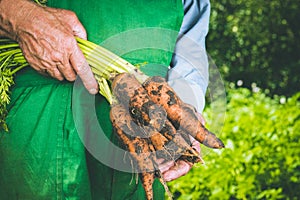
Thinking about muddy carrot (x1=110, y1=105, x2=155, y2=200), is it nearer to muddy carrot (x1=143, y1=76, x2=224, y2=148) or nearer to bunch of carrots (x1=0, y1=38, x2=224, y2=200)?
bunch of carrots (x1=0, y1=38, x2=224, y2=200)

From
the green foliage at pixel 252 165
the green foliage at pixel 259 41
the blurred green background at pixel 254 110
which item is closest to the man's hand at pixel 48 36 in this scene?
the blurred green background at pixel 254 110

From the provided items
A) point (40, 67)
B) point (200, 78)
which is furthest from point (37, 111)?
point (200, 78)

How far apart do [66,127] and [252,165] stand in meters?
2.16

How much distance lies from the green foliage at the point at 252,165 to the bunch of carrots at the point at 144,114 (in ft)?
5.21

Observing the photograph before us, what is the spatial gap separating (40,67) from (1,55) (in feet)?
0.60

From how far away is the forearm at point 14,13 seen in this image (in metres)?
1.53

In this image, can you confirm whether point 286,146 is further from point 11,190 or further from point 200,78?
point 11,190

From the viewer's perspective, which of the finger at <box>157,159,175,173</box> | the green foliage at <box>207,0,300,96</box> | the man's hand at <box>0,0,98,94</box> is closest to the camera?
the man's hand at <box>0,0,98,94</box>

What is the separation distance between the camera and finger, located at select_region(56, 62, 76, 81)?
154cm

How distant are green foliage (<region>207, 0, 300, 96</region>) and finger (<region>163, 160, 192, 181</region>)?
4390 millimetres

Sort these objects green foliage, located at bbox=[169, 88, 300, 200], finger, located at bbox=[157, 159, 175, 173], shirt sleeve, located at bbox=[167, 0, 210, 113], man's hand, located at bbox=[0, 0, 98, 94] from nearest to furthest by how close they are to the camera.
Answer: man's hand, located at bbox=[0, 0, 98, 94], finger, located at bbox=[157, 159, 175, 173], shirt sleeve, located at bbox=[167, 0, 210, 113], green foliage, located at bbox=[169, 88, 300, 200]

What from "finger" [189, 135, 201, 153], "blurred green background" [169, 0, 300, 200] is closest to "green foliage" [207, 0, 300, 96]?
"blurred green background" [169, 0, 300, 200]

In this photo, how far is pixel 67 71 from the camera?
1550 mm

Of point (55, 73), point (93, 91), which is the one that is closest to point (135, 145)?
point (93, 91)
